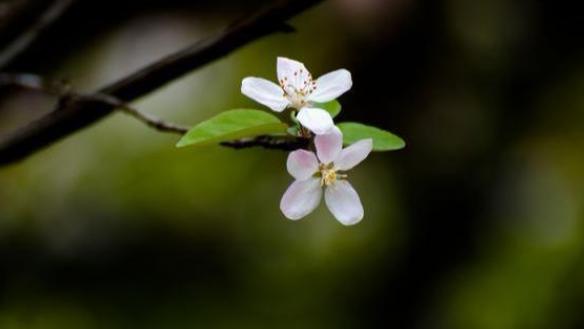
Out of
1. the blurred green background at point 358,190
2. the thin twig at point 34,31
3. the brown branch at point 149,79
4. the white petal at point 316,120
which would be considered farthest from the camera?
the blurred green background at point 358,190

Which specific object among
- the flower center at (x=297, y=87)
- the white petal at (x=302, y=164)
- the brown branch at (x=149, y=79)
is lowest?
the white petal at (x=302, y=164)

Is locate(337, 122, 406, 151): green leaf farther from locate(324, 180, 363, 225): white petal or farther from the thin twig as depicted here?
the thin twig

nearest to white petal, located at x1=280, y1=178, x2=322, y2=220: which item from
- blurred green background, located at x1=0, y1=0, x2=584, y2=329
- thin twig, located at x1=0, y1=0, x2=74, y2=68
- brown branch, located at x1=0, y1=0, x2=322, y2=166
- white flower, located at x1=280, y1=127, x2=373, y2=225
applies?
white flower, located at x1=280, y1=127, x2=373, y2=225

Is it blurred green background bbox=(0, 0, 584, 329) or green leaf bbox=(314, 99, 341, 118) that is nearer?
green leaf bbox=(314, 99, 341, 118)

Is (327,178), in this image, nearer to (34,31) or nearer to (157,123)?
(157,123)

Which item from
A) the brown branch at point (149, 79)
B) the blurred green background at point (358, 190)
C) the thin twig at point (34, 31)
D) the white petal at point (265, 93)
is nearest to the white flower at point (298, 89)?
the white petal at point (265, 93)

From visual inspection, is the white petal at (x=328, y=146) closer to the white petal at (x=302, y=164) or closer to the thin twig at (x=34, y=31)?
the white petal at (x=302, y=164)

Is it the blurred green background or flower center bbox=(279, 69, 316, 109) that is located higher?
the blurred green background
